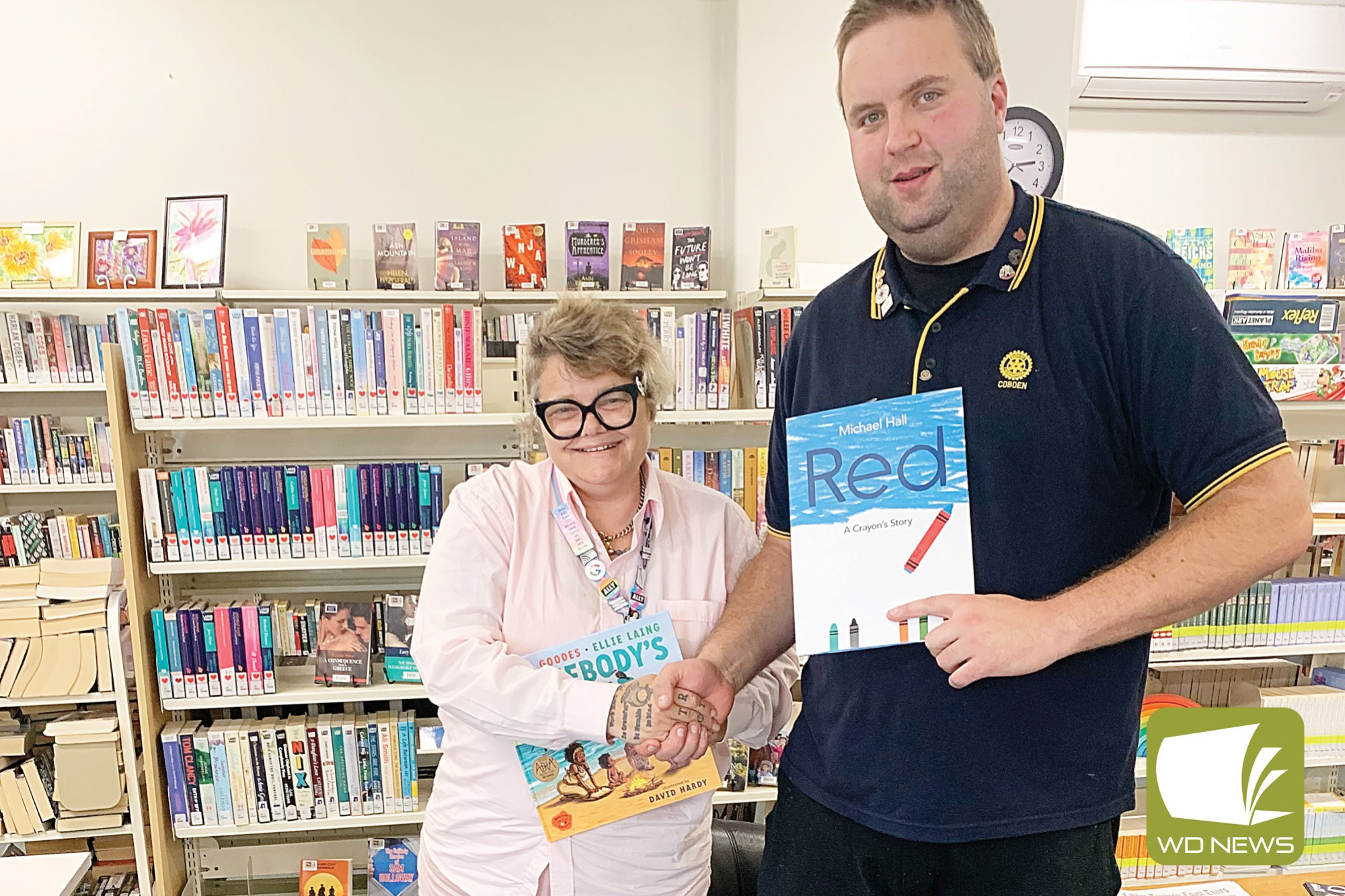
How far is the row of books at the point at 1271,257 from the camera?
315cm

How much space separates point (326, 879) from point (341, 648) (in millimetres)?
873

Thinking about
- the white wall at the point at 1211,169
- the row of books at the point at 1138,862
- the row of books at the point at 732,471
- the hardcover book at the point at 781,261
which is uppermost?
the white wall at the point at 1211,169

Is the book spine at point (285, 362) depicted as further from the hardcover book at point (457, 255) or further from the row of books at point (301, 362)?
the hardcover book at point (457, 255)

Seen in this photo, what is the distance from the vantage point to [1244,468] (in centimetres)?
86

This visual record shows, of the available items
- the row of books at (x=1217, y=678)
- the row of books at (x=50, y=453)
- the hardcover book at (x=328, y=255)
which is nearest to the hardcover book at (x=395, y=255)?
the hardcover book at (x=328, y=255)

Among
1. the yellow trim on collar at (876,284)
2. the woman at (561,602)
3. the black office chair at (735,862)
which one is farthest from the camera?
the black office chair at (735,862)

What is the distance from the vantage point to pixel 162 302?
3076mm

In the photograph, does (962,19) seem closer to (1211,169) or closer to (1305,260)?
(1305,260)

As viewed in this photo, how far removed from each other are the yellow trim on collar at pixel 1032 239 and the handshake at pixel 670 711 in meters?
0.75

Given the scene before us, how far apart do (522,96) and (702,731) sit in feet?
9.06

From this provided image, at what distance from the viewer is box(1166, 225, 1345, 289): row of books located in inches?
124

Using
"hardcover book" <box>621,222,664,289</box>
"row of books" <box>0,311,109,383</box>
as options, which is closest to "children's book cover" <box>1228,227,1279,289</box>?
"hardcover book" <box>621,222,664,289</box>

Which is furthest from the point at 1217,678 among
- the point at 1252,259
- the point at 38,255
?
the point at 38,255

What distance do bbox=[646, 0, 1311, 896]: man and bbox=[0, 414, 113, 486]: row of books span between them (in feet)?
9.67
